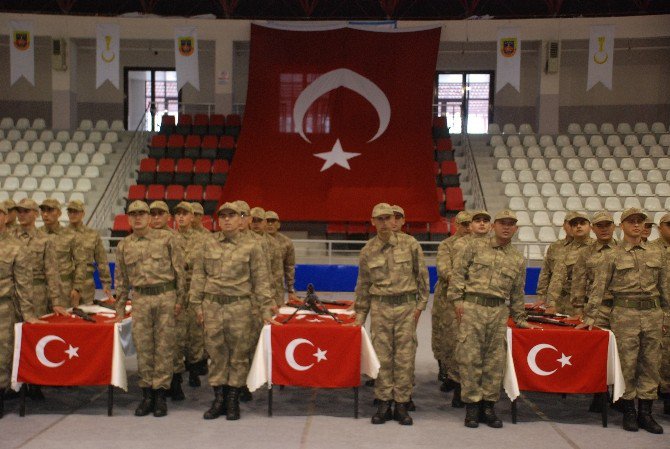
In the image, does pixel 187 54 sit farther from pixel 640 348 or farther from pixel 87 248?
pixel 640 348

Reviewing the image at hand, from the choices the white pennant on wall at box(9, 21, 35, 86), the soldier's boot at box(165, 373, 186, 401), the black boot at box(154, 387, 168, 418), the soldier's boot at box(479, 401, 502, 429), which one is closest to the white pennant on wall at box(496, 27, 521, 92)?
the white pennant on wall at box(9, 21, 35, 86)

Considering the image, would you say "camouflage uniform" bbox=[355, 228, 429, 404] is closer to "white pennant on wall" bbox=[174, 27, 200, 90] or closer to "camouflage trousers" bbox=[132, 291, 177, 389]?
"camouflage trousers" bbox=[132, 291, 177, 389]

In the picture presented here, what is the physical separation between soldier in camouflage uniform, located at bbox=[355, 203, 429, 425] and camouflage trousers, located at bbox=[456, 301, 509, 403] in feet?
1.32

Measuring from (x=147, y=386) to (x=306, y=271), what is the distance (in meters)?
7.74

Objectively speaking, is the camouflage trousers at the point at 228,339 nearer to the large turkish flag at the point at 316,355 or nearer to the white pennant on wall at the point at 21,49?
the large turkish flag at the point at 316,355

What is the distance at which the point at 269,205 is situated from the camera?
15875 millimetres

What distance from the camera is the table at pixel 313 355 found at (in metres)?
5.89

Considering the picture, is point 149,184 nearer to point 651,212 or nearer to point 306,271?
point 306,271

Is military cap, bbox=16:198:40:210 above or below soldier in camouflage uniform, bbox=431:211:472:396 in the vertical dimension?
above

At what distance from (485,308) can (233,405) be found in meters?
2.25

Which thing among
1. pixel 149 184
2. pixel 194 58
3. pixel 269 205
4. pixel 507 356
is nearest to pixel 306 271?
pixel 269 205

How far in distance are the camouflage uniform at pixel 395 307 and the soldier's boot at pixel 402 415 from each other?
62 millimetres

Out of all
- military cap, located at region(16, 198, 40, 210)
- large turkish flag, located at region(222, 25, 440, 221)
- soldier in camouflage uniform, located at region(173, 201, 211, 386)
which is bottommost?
Result: soldier in camouflage uniform, located at region(173, 201, 211, 386)

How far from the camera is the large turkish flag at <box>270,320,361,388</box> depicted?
5.89m
